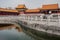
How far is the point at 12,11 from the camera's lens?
92.0 ft

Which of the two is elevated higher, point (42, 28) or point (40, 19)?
point (40, 19)

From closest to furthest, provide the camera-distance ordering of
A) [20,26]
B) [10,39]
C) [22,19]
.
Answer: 1. [10,39]
2. [22,19]
3. [20,26]

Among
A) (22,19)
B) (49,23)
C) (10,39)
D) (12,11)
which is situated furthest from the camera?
(12,11)

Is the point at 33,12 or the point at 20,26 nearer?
the point at 20,26

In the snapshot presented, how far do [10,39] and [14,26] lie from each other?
8.27m

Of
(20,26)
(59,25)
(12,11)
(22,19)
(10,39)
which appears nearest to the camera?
(10,39)

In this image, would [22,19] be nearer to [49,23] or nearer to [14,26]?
[14,26]

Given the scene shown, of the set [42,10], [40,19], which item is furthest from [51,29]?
[42,10]

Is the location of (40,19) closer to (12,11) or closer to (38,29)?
(38,29)

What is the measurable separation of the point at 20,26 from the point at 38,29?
4.04 meters

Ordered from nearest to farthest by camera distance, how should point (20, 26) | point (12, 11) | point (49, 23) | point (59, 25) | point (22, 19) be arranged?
point (59, 25) < point (49, 23) < point (22, 19) < point (20, 26) < point (12, 11)

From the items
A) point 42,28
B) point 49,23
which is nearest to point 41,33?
point 42,28

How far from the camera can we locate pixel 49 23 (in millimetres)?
14711

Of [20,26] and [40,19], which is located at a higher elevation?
[40,19]
